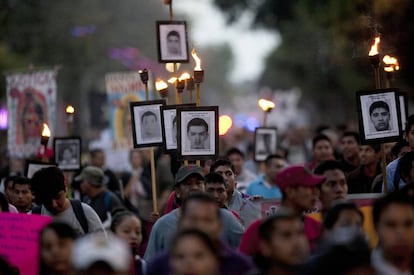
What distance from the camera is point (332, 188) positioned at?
10922mm

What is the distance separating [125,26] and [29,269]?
4889 cm

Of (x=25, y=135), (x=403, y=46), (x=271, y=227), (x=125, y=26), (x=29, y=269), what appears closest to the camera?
(x=271, y=227)

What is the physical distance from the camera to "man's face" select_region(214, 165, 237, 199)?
12772 mm

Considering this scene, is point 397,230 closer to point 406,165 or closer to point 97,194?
point 406,165

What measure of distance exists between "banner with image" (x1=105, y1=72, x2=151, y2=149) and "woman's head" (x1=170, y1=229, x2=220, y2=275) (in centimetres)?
1601

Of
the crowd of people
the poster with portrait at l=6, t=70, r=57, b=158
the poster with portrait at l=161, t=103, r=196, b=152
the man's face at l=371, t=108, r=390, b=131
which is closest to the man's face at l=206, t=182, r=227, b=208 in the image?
the crowd of people

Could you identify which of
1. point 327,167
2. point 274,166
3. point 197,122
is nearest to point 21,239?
point 327,167

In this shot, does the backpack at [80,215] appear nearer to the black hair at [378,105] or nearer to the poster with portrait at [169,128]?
the poster with portrait at [169,128]

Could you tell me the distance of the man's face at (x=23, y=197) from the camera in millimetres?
13453

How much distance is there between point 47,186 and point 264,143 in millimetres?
8819

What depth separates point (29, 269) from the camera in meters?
10.7

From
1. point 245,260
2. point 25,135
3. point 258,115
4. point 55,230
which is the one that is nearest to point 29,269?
point 55,230

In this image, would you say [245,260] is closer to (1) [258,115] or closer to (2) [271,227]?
(2) [271,227]

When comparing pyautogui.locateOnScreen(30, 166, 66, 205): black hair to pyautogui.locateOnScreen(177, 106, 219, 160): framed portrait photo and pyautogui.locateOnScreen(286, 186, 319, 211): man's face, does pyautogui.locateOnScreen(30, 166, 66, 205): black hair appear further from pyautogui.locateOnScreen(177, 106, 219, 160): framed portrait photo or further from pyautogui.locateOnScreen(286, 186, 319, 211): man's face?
pyautogui.locateOnScreen(286, 186, 319, 211): man's face
